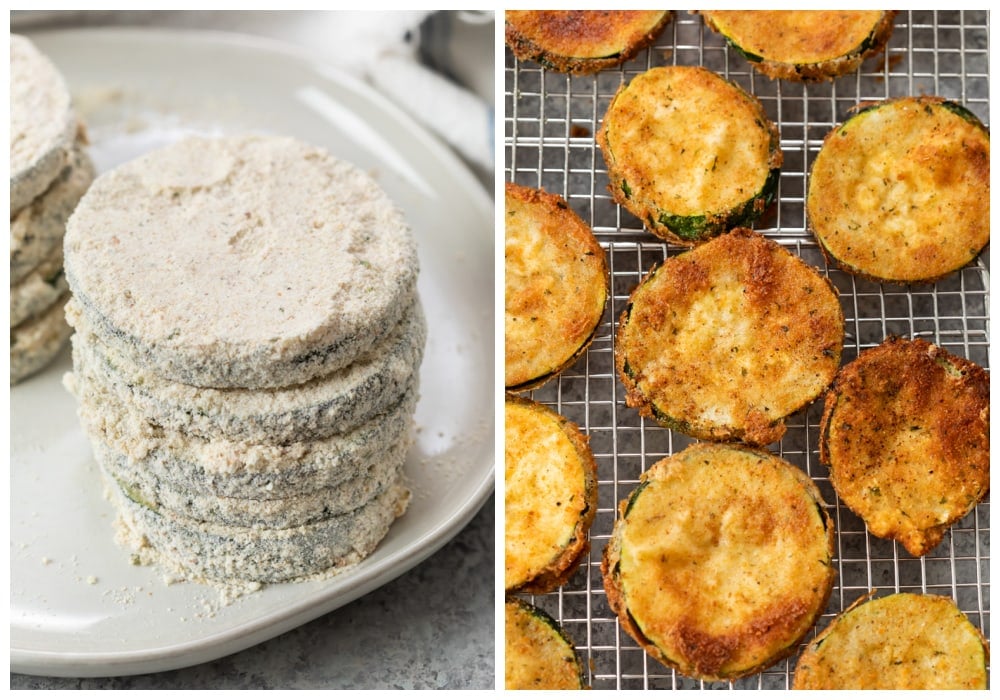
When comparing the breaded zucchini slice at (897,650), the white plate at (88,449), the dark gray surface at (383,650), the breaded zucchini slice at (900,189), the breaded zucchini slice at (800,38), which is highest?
the breaded zucchini slice at (800,38)

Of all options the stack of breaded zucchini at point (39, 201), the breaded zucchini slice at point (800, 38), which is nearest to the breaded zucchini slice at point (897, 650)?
the breaded zucchini slice at point (800, 38)

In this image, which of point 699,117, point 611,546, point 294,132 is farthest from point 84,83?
point 611,546

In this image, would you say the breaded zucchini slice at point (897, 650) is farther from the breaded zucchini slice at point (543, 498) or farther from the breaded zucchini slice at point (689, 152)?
the breaded zucchini slice at point (689, 152)

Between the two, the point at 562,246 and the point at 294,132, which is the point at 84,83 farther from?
the point at 562,246

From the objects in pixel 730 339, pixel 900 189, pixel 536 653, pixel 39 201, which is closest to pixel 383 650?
pixel 536 653

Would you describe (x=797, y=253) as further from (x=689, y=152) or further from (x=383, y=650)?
(x=383, y=650)

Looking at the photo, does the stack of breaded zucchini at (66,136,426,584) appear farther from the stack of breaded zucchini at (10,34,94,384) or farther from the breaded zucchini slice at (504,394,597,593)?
the stack of breaded zucchini at (10,34,94,384)
